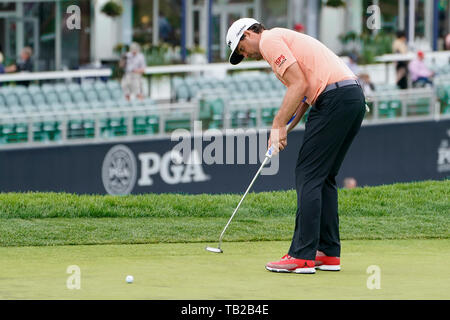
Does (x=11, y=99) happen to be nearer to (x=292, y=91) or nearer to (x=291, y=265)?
(x=292, y=91)

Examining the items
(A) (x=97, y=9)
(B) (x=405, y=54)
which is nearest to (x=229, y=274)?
(B) (x=405, y=54)

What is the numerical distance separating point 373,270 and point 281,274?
1.73 ft

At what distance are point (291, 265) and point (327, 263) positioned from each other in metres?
0.27

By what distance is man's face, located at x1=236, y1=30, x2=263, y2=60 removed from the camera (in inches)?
262

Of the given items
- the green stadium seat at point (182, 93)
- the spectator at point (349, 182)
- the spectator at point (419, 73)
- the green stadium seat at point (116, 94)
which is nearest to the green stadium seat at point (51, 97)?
the green stadium seat at point (116, 94)

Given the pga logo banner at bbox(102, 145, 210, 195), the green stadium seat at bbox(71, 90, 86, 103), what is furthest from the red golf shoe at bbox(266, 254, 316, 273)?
the green stadium seat at bbox(71, 90, 86, 103)

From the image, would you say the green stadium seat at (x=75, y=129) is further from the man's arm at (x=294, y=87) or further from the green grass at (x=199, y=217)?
the man's arm at (x=294, y=87)

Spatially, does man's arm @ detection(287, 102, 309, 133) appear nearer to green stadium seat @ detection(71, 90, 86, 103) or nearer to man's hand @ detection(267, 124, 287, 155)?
man's hand @ detection(267, 124, 287, 155)

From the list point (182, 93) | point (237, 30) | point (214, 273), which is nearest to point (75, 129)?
point (182, 93)

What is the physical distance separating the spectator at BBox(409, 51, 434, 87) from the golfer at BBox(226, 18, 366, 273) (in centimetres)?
1689

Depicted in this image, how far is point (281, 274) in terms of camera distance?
629cm

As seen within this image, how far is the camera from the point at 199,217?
30.1 ft
